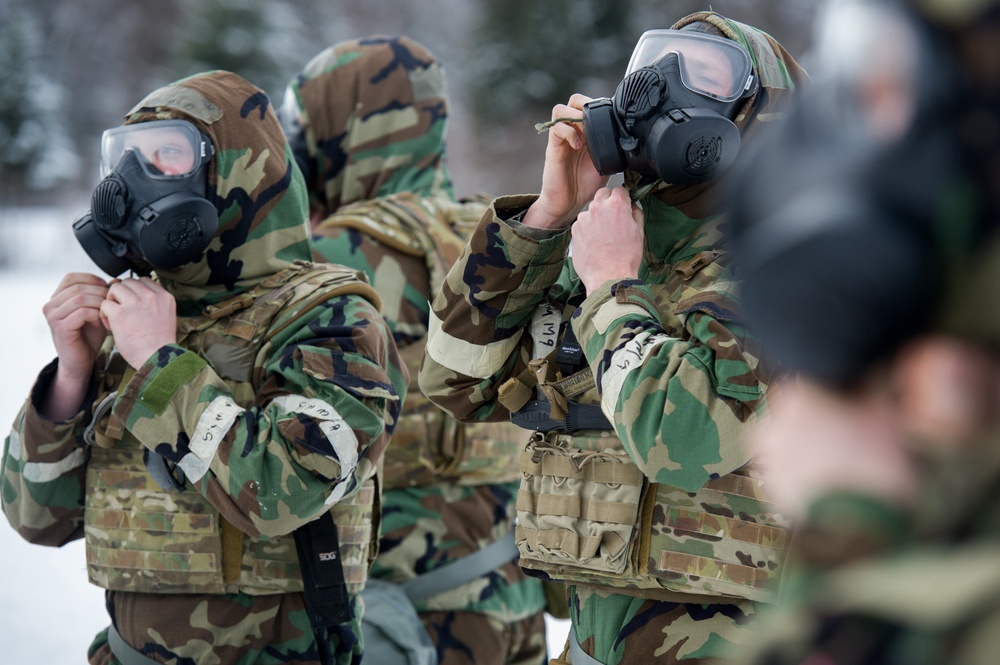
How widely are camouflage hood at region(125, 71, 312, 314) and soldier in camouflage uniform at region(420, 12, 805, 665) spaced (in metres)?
0.56

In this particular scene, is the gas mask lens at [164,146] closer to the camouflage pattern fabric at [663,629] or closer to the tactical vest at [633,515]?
the tactical vest at [633,515]

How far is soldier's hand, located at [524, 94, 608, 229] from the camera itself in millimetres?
2318

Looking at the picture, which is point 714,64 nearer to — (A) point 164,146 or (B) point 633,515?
(B) point 633,515

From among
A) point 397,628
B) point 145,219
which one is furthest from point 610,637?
point 145,219

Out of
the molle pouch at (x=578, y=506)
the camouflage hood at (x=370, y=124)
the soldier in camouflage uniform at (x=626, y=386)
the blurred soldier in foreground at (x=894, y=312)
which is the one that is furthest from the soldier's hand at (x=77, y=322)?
the blurred soldier in foreground at (x=894, y=312)

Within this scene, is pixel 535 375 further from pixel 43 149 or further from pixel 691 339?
A: pixel 43 149


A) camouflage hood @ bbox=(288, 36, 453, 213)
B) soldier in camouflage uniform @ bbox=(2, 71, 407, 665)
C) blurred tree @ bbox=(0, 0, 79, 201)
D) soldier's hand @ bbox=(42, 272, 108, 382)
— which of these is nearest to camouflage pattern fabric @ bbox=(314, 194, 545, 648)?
camouflage hood @ bbox=(288, 36, 453, 213)

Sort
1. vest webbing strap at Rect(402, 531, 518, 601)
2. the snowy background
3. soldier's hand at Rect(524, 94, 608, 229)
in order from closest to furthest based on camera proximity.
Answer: soldier's hand at Rect(524, 94, 608, 229), vest webbing strap at Rect(402, 531, 518, 601), the snowy background

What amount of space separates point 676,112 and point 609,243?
0.28 meters

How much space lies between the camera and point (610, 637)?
2.22m

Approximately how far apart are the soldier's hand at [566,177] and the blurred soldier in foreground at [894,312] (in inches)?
59.4

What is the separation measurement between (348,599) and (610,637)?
2.27 feet

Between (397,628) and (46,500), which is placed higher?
(46,500)

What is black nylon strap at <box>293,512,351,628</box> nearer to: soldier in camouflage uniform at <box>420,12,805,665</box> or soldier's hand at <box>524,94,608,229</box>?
soldier in camouflage uniform at <box>420,12,805,665</box>
